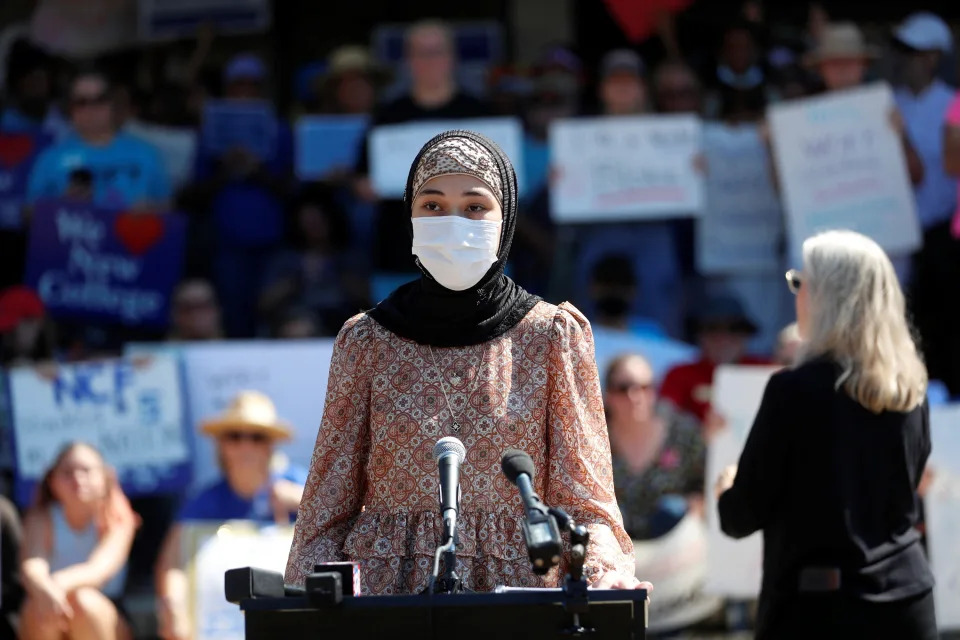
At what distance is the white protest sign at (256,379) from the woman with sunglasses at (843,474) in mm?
4664

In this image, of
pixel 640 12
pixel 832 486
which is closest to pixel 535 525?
pixel 832 486

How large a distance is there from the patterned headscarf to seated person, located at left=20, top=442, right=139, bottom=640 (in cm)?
469

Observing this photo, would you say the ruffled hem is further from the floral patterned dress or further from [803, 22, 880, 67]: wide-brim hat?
[803, 22, 880, 67]: wide-brim hat

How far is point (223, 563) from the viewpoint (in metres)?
7.43

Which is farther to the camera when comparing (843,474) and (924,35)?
(924,35)

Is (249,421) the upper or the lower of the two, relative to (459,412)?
lower

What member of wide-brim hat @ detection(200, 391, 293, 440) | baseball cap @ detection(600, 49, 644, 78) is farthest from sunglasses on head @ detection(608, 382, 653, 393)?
baseball cap @ detection(600, 49, 644, 78)

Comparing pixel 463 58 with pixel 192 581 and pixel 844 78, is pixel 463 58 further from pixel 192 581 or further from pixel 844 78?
pixel 192 581

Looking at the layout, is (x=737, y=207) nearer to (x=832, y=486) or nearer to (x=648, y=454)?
(x=648, y=454)

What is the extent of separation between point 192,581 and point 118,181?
298 cm

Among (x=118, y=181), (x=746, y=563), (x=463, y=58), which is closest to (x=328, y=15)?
(x=463, y=58)

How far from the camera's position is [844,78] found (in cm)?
913

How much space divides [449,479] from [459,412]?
356 millimetres

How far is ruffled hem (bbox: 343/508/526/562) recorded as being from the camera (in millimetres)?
3299
